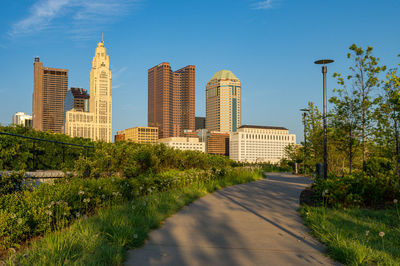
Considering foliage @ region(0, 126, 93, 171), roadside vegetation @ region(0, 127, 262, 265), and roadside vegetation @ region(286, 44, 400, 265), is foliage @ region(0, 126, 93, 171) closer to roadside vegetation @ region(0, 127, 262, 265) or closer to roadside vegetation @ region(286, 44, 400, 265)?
roadside vegetation @ region(0, 127, 262, 265)

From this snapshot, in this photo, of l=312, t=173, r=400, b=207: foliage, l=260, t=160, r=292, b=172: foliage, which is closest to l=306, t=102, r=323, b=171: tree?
l=260, t=160, r=292, b=172: foliage

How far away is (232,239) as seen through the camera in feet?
17.7

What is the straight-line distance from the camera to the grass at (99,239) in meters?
3.89

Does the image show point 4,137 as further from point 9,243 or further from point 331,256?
point 331,256

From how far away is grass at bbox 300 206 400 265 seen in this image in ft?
14.2

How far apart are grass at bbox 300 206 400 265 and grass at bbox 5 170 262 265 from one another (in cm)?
294

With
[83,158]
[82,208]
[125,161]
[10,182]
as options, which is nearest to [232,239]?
[82,208]

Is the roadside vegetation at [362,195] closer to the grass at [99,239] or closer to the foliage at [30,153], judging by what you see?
the grass at [99,239]

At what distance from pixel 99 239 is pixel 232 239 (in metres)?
2.16

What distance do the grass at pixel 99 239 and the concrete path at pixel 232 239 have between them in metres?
0.21

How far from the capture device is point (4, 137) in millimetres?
11891

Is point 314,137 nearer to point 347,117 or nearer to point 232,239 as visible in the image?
point 347,117

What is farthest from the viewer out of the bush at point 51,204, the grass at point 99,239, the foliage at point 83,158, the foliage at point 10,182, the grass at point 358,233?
the foliage at point 83,158

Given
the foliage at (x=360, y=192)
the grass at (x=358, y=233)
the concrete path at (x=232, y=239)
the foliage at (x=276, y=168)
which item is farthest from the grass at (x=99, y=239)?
the foliage at (x=276, y=168)
